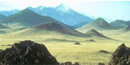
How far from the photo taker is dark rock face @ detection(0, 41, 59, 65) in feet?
47.2

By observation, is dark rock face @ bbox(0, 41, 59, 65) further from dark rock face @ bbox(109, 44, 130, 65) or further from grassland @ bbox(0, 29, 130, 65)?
grassland @ bbox(0, 29, 130, 65)

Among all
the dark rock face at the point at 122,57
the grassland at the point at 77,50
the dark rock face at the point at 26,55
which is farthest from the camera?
the grassland at the point at 77,50

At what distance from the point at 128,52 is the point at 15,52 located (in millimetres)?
12242

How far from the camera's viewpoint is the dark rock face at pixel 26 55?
14.4m

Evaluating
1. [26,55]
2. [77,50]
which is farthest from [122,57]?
[77,50]

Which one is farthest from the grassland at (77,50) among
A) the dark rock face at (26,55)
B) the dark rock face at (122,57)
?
the dark rock face at (26,55)

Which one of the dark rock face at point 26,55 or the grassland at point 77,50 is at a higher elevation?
the dark rock face at point 26,55

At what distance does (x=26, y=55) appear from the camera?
14594mm

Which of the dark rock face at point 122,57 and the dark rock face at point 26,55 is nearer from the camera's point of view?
the dark rock face at point 26,55

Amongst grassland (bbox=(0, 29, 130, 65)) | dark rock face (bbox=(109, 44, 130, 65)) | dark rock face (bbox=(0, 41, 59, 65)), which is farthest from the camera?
grassland (bbox=(0, 29, 130, 65))

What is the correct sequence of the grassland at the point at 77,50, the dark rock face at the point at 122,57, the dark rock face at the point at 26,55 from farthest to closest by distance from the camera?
the grassland at the point at 77,50 < the dark rock face at the point at 122,57 < the dark rock face at the point at 26,55

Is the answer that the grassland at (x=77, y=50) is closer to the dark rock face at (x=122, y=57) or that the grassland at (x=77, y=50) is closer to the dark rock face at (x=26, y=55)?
the dark rock face at (x=122, y=57)

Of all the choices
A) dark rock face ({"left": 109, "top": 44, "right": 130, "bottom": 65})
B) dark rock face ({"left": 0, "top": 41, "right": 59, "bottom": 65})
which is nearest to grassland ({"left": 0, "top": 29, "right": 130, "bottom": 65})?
dark rock face ({"left": 109, "top": 44, "right": 130, "bottom": 65})

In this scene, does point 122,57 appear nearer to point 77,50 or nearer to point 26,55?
point 26,55
